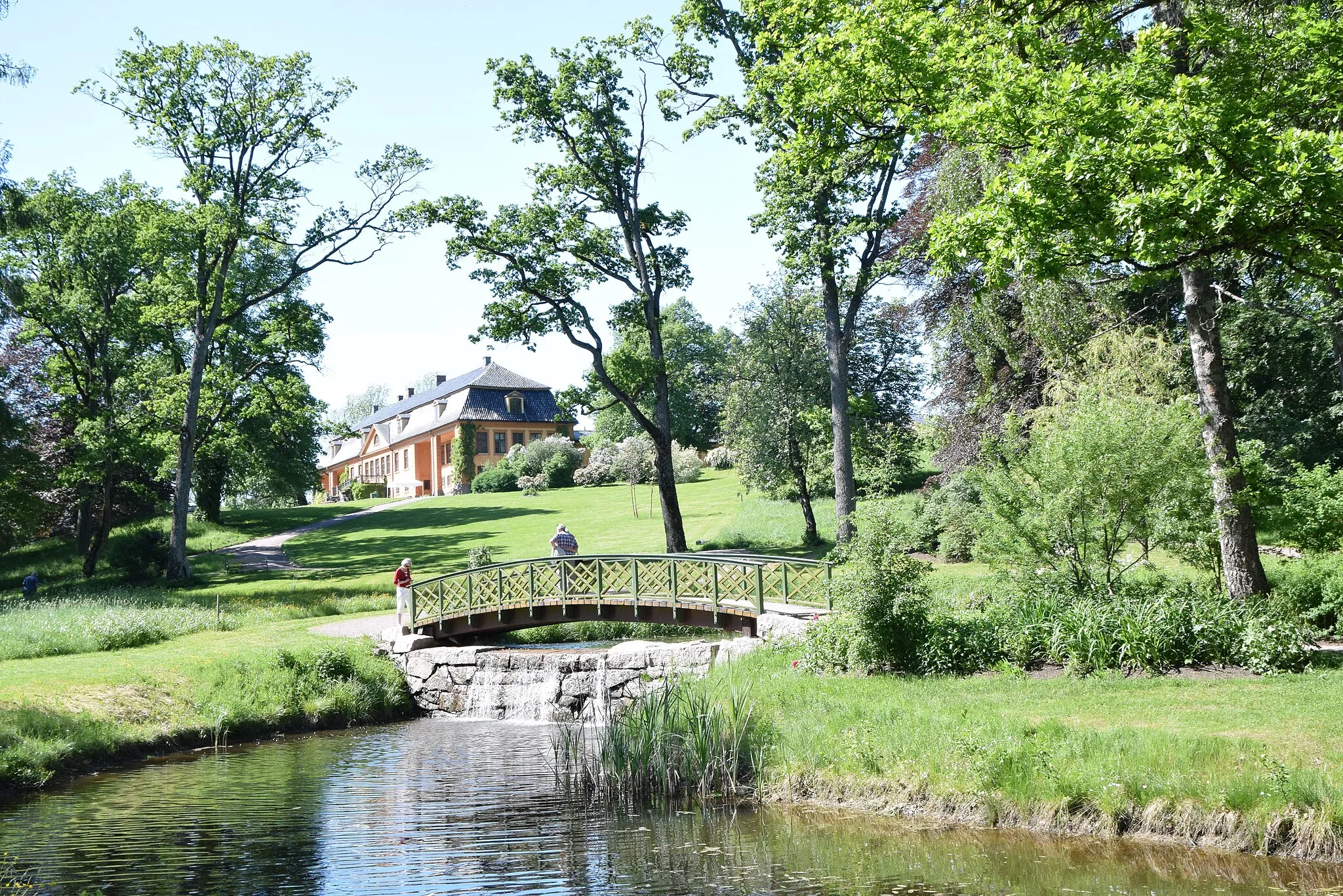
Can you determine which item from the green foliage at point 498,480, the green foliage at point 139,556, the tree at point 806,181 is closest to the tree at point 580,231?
the tree at point 806,181

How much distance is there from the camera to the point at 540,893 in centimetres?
810

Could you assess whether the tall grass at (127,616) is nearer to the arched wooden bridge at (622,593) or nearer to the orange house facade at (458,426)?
the arched wooden bridge at (622,593)

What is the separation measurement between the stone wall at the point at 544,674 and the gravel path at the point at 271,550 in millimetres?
18087

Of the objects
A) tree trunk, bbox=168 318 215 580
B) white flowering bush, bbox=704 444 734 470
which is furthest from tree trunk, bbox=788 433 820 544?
white flowering bush, bbox=704 444 734 470

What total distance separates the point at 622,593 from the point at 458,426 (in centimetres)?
4784

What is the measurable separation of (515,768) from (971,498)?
14.6m

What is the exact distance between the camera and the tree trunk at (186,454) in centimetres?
3266

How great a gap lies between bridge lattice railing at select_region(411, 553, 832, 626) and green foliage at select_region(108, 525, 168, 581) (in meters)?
16.6

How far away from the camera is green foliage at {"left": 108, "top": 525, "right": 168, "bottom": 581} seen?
112ft

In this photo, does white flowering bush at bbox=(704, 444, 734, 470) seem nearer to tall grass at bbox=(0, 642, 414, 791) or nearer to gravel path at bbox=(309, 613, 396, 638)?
gravel path at bbox=(309, 613, 396, 638)

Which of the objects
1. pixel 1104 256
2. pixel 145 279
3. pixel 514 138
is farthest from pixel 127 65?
pixel 1104 256

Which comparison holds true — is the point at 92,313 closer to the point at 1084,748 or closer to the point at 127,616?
the point at 127,616

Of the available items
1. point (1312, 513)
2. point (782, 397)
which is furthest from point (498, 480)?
point (1312, 513)

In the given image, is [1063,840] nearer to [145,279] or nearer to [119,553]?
[119,553]
